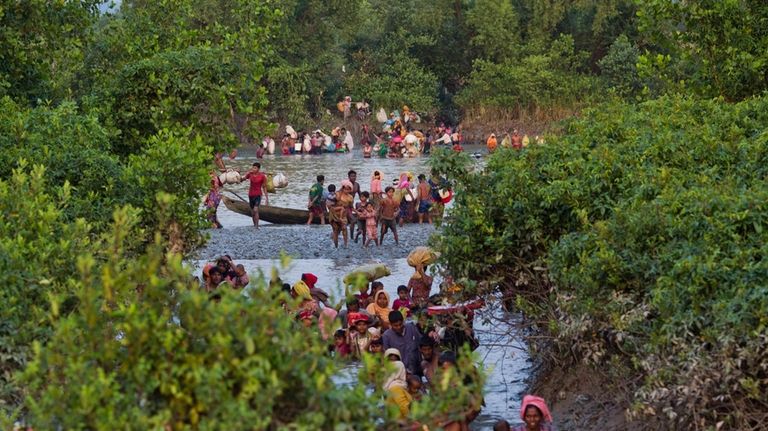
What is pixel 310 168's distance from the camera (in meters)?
43.5

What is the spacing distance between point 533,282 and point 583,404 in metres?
1.17

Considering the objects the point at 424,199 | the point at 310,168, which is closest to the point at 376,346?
the point at 424,199

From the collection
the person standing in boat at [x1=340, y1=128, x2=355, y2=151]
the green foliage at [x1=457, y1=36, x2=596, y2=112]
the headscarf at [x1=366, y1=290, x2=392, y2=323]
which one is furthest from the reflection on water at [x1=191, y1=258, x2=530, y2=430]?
A: the green foliage at [x1=457, y1=36, x2=596, y2=112]

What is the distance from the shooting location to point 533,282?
1224cm

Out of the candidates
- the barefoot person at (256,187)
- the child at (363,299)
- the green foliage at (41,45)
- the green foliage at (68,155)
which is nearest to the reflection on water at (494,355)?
the child at (363,299)

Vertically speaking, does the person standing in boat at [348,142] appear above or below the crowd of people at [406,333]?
below

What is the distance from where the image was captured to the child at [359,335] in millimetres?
13496

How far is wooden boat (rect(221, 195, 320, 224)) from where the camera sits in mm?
27562

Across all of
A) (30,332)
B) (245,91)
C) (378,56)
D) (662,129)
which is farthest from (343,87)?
(30,332)

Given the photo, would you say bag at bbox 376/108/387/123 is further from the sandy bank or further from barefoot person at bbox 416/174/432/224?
the sandy bank

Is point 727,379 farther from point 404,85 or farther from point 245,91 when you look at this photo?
point 404,85

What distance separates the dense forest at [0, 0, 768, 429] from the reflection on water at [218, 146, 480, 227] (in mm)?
14407

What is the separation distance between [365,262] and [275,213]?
17.7ft

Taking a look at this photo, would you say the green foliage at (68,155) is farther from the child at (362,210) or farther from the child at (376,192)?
the child at (376,192)
